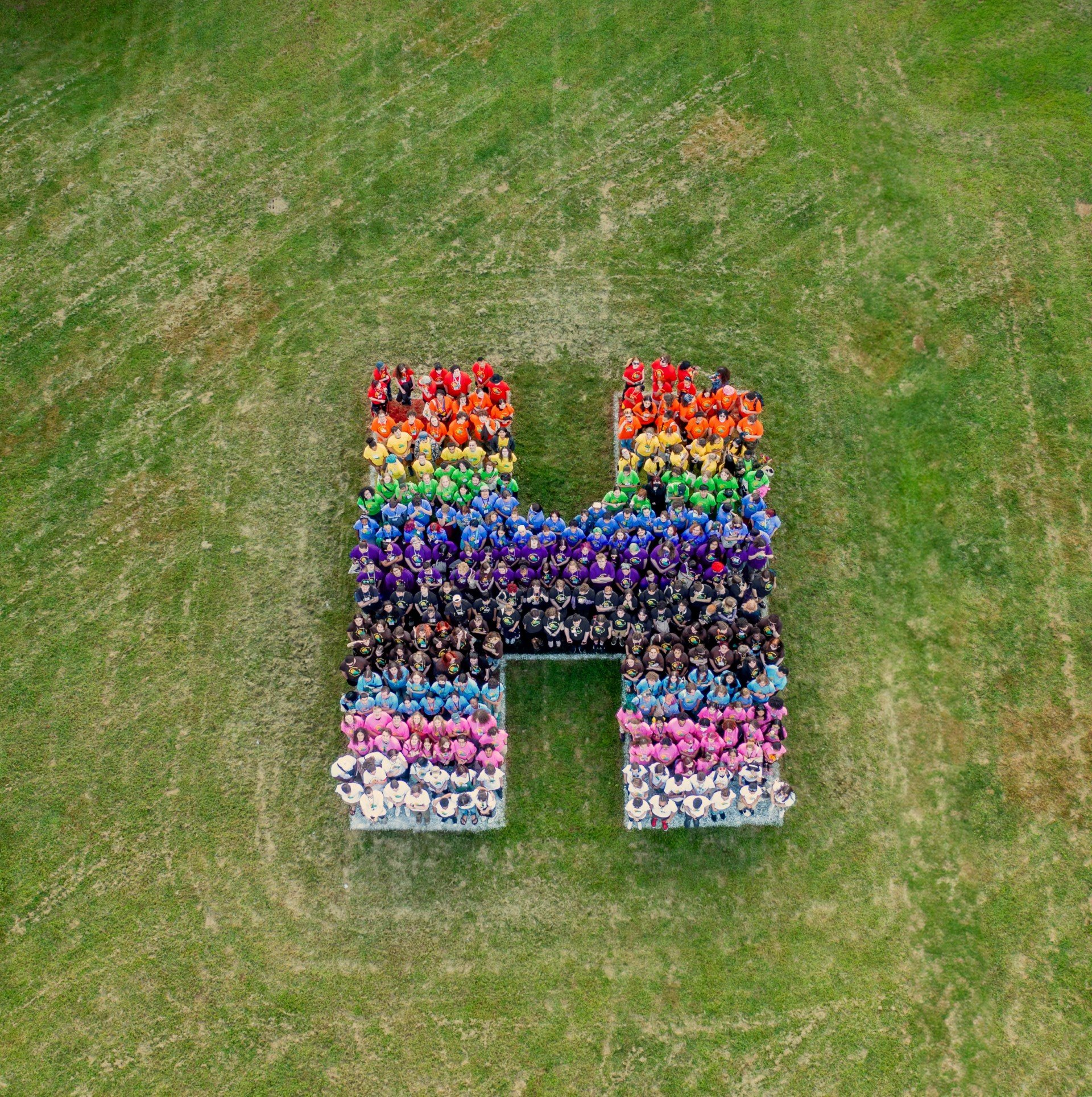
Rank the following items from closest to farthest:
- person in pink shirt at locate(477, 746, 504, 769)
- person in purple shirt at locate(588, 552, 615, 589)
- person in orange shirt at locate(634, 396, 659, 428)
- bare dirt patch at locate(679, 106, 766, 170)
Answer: person in pink shirt at locate(477, 746, 504, 769)
person in purple shirt at locate(588, 552, 615, 589)
person in orange shirt at locate(634, 396, 659, 428)
bare dirt patch at locate(679, 106, 766, 170)

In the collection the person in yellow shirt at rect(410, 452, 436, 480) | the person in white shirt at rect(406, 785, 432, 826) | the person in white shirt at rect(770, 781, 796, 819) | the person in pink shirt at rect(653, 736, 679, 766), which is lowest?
the person in white shirt at rect(770, 781, 796, 819)

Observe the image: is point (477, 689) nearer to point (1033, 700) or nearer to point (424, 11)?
point (1033, 700)

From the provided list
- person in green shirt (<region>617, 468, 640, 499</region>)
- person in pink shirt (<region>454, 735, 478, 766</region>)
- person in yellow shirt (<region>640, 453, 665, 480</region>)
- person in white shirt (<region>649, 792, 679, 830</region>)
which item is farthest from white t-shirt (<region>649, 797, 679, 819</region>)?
person in yellow shirt (<region>640, 453, 665, 480</region>)

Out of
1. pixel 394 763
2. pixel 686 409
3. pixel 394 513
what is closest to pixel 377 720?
pixel 394 763

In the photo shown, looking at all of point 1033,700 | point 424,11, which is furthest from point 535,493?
point 424,11

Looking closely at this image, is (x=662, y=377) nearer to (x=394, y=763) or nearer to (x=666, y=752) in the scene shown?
(x=666, y=752)

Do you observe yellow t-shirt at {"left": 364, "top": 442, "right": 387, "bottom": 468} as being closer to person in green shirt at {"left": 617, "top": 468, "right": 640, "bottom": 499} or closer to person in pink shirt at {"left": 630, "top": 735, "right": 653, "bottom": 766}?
person in green shirt at {"left": 617, "top": 468, "right": 640, "bottom": 499}

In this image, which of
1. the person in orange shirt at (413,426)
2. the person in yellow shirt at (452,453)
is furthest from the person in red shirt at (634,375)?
the person in orange shirt at (413,426)
